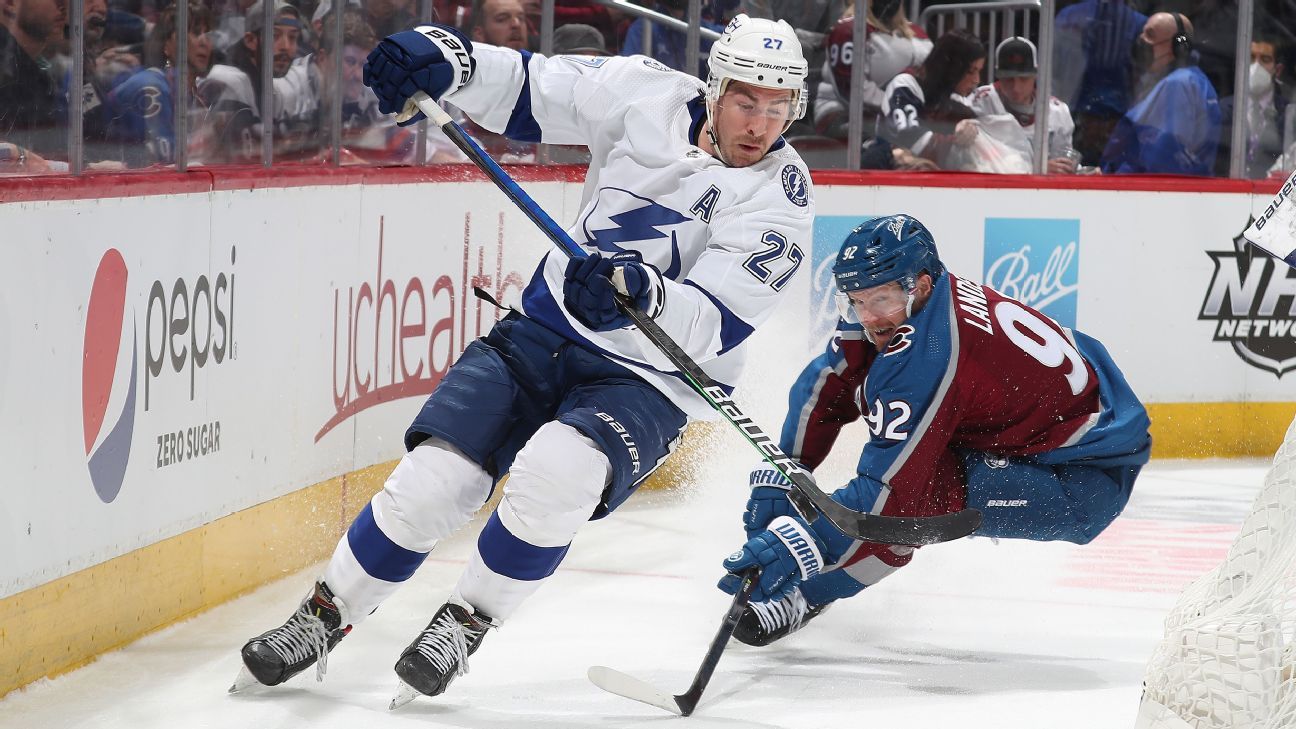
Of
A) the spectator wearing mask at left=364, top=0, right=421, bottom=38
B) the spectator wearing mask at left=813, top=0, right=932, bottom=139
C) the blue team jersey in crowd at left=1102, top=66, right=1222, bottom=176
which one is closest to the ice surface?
the spectator wearing mask at left=364, top=0, right=421, bottom=38

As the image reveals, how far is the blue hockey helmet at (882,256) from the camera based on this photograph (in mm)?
3068

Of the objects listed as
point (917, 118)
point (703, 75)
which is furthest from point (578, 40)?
point (917, 118)

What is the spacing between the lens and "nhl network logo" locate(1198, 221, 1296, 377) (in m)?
5.85

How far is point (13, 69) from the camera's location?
110 inches

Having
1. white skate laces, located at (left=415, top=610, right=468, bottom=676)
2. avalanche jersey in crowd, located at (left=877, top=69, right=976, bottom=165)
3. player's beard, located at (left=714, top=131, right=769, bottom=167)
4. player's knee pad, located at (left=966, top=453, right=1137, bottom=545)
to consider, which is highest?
avalanche jersey in crowd, located at (left=877, top=69, right=976, bottom=165)

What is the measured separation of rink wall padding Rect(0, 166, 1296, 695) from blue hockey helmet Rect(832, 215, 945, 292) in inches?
9.6

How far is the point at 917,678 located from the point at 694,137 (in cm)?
108

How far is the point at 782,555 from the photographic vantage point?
3.09m

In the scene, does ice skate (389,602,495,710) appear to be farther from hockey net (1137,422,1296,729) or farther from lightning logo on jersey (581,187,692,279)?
hockey net (1137,422,1296,729)

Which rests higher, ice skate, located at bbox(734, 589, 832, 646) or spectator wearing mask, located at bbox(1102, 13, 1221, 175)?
spectator wearing mask, located at bbox(1102, 13, 1221, 175)

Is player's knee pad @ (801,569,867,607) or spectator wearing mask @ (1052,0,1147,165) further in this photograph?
spectator wearing mask @ (1052,0,1147,165)

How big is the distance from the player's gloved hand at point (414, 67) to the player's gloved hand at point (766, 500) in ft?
3.18

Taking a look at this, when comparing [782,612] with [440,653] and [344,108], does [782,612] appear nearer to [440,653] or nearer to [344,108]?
[440,653]

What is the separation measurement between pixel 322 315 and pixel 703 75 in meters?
1.91
